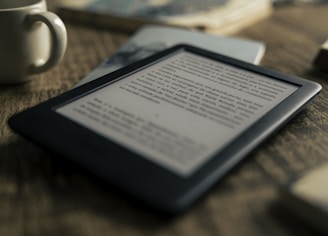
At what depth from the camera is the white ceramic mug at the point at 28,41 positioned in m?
0.44

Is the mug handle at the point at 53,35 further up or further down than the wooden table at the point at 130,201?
further up

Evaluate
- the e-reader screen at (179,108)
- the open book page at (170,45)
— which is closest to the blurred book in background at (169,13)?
the open book page at (170,45)

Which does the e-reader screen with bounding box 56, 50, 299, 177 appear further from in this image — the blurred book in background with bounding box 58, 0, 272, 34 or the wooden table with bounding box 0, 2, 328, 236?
the blurred book in background with bounding box 58, 0, 272, 34

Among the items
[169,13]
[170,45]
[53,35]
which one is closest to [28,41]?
[53,35]

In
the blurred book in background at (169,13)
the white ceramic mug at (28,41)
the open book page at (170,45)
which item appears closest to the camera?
the white ceramic mug at (28,41)

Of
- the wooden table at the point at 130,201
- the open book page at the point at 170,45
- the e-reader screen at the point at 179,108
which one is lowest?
the wooden table at the point at 130,201

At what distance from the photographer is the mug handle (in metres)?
0.44

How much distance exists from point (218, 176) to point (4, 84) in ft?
1.04

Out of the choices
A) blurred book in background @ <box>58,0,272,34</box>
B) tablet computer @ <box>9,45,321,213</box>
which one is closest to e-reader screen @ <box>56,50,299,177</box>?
tablet computer @ <box>9,45,321,213</box>

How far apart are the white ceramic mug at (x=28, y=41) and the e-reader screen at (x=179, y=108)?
10 centimetres

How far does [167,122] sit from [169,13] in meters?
0.41

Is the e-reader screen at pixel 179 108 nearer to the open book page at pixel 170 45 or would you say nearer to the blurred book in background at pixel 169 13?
the open book page at pixel 170 45

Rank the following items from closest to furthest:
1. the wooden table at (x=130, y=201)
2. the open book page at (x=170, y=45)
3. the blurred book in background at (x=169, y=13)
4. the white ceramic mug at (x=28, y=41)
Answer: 1. the wooden table at (x=130, y=201)
2. the white ceramic mug at (x=28, y=41)
3. the open book page at (x=170, y=45)
4. the blurred book in background at (x=169, y=13)

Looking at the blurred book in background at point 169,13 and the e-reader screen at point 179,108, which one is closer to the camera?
the e-reader screen at point 179,108
